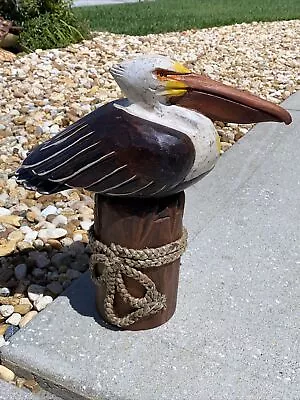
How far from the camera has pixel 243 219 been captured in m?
3.13

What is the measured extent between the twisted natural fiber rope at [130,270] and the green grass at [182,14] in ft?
20.1

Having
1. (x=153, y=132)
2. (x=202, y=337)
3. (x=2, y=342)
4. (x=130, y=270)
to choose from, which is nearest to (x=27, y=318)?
(x=2, y=342)

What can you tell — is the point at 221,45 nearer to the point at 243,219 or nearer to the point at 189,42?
the point at 189,42

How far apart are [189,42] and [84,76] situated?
213 cm

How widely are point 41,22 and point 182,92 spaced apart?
4910mm

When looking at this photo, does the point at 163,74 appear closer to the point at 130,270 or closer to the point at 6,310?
the point at 130,270

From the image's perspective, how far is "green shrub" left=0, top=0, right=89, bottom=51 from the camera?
6262mm

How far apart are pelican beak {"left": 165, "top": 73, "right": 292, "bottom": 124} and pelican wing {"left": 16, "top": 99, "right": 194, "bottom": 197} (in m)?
0.13

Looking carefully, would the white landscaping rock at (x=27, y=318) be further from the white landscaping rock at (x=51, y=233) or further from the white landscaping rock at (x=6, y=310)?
the white landscaping rock at (x=51, y=233)

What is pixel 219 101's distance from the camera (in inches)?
74.2

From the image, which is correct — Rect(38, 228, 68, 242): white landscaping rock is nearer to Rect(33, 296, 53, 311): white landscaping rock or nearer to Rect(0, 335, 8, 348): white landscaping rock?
Rect(33, 296, 53, 311): white landscaping rock

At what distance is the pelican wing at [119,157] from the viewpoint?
182 centimetres

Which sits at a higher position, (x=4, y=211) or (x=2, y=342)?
(x=2, y=342)

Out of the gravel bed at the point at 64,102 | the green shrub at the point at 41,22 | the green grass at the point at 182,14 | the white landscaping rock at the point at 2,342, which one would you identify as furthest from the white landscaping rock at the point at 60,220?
the green grass at the point at 182,14
